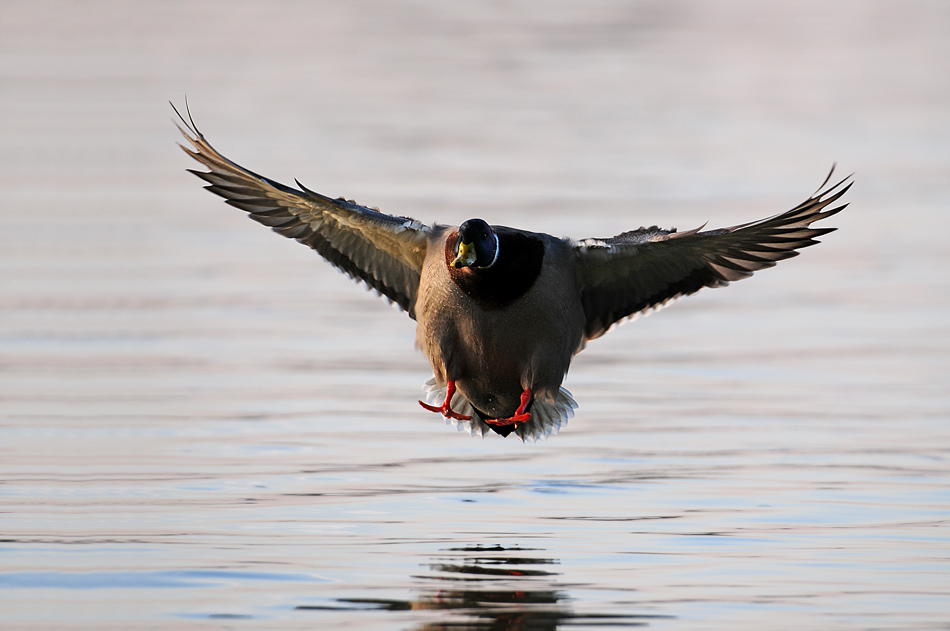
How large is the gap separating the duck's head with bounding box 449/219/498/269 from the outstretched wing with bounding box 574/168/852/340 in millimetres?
629

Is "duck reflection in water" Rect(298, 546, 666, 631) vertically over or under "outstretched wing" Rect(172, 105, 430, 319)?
under

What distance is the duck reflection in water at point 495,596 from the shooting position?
6.41m

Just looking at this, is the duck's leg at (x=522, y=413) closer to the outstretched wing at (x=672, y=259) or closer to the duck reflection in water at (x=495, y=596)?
the outstretched wing at (x=672, y=259)

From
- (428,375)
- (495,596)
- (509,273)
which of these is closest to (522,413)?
(509,273)

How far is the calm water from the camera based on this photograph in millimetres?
6988

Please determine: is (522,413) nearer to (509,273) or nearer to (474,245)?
(509,273)

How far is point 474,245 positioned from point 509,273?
15.5 inches

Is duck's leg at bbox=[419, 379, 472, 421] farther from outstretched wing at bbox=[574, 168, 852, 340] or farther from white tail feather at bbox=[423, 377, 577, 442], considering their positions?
outstretched wing at bbox=[574, 168, 852, 340]

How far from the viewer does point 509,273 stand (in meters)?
8.91

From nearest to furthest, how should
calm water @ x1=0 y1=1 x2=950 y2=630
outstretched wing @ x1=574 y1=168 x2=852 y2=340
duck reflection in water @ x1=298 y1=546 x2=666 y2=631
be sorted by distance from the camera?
duck reflection in water @ x1=298 y1=546 x2=666 y2=631
calm water @ x1=0 y1=1 x2=950 y2=630
outstretched wing @ x1=574 y1=168 x2=852 y2=340

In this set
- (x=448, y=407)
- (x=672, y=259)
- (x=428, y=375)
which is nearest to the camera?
(x=672, y=259)

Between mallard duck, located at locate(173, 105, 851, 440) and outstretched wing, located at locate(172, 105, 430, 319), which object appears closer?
mallard duck, located at locate(173, 105, 851, 440)

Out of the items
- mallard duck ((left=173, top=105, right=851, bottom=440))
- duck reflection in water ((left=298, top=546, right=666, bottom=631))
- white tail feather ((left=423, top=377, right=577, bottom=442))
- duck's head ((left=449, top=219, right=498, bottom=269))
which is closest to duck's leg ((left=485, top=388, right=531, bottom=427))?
mallard duck ((left=173, top=105, right=851, bottom=440))

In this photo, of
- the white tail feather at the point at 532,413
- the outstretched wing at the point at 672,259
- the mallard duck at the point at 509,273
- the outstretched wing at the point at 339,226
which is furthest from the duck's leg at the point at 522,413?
the outstretched wing at the point at 339,226
